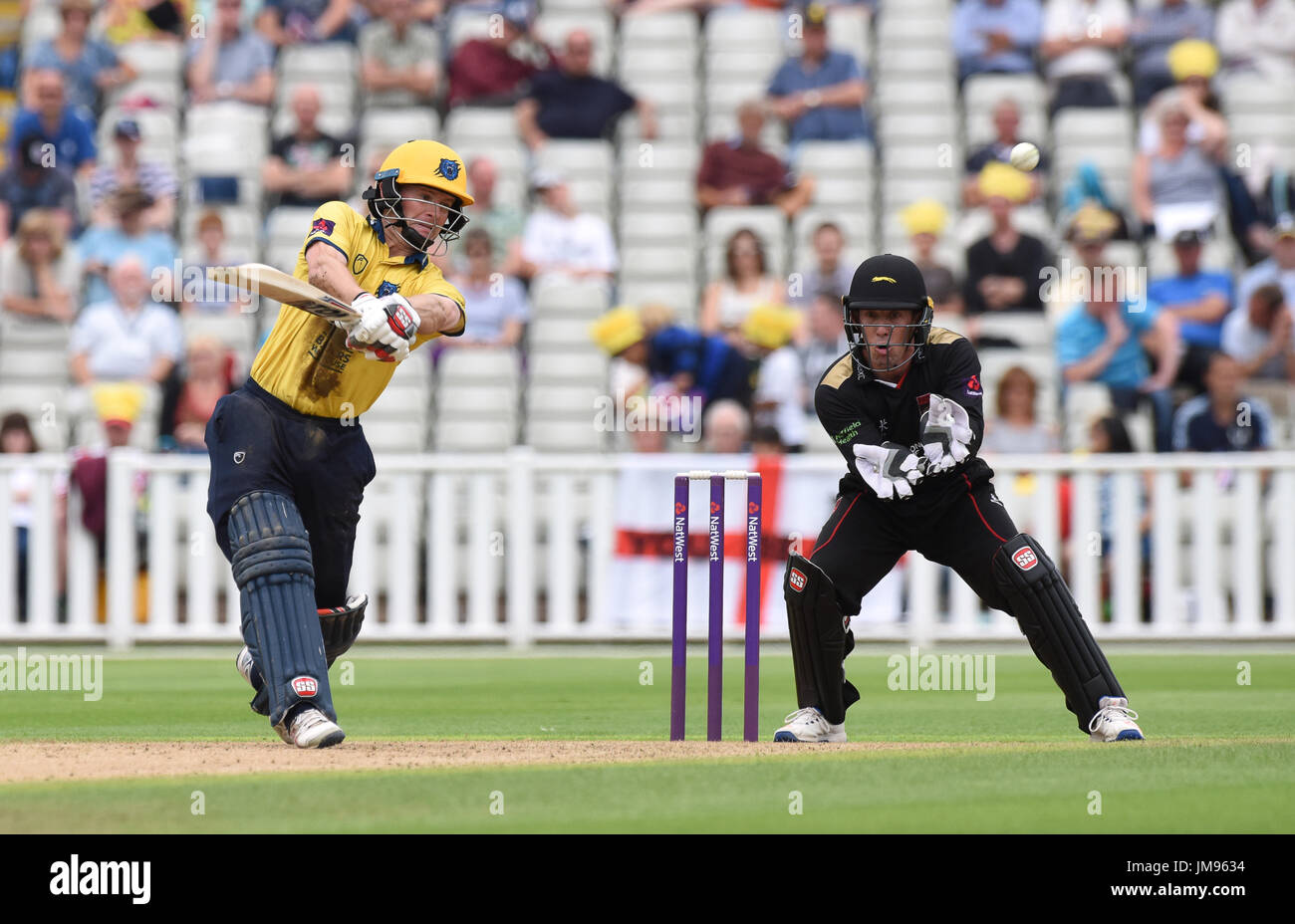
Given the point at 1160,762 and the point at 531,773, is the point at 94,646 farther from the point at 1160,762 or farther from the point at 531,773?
the point at 1160,762

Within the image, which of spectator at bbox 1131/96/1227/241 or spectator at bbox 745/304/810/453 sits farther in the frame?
spectator at bbox 1131/96/1227/241

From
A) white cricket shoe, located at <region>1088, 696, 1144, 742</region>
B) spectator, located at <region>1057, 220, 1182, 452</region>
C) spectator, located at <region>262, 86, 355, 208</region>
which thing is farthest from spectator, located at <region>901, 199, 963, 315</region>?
white cricket shoe, located at <region>1088, 696, 1144, 742</region>

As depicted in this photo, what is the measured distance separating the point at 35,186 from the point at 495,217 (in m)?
3.73

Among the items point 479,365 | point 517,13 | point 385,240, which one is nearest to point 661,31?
point 517,13

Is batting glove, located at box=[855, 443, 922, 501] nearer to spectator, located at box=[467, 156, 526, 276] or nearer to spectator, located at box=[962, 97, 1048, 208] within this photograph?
spectator, located at box=[467, 156, 526, 276]

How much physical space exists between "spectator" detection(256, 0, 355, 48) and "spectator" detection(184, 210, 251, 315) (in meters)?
2.46

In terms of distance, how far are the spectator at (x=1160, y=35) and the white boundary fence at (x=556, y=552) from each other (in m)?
4.57

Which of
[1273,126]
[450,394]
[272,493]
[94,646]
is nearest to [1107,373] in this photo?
[1273,126]


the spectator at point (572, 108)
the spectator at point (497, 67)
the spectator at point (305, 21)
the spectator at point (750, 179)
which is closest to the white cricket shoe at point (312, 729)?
the spectator at point (750, 179)

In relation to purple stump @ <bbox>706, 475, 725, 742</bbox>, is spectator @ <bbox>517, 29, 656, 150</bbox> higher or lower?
higher

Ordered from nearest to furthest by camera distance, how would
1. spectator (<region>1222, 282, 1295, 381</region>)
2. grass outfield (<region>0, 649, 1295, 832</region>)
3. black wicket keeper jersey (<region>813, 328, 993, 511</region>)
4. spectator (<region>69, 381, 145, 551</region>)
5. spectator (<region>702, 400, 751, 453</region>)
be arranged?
grass outfield (<region>0, 649, 1295, 832</region>) < black wicket keeper jersey (<region>813, 328, 993, 511</region>) < spectator (<region>69, 381, 145, 551</region>) < spectator (<region>702, 400, 751, 453</region>) < spectator (<region>1222, 282, 1295, 381</region>)

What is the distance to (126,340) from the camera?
14469 mm

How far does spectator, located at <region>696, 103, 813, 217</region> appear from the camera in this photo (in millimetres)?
15594

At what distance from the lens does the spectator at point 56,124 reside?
51.5 ft
